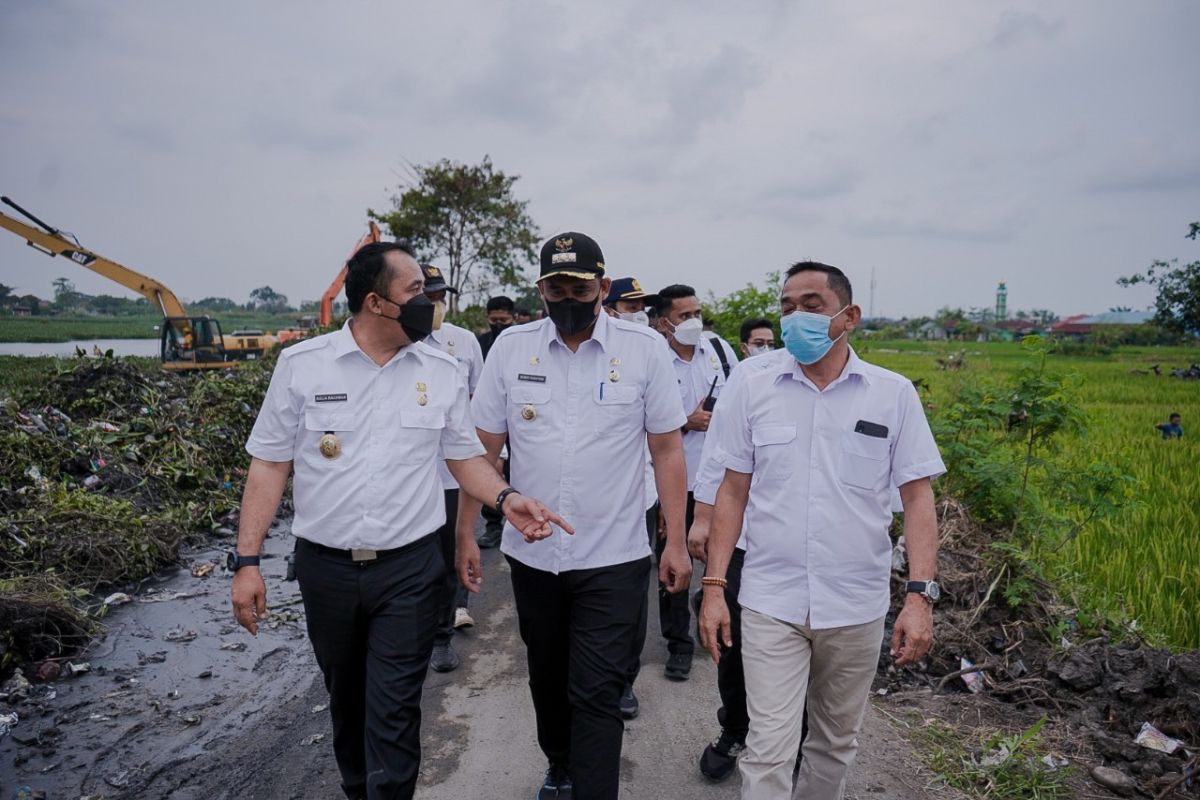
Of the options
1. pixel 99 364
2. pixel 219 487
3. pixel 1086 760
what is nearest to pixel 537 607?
pixel 1086 760

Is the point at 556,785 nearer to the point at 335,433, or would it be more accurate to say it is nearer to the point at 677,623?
the point at 677,623

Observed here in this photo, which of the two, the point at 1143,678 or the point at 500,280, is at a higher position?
the point at 500,280

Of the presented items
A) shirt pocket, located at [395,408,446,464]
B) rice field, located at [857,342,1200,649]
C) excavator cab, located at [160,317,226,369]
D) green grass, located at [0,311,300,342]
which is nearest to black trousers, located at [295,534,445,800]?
shirt pocket, located at [395,408,446,464]

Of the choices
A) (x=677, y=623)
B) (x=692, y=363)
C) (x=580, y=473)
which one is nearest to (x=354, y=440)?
(x=580, y=473)

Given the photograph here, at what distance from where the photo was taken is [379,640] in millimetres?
2801

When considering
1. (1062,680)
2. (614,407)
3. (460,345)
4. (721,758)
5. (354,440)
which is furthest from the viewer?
(460,345)

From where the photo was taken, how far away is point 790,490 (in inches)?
106

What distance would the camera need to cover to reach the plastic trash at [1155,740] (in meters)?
3.58

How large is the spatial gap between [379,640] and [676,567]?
45.6 inches

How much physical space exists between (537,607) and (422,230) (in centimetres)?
2342

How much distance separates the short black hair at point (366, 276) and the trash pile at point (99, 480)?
136 inches

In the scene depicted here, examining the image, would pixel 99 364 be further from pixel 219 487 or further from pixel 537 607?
pixel 537 607

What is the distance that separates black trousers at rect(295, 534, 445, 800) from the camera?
273 cm

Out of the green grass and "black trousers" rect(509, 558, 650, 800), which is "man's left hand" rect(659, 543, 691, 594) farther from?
the green grass
